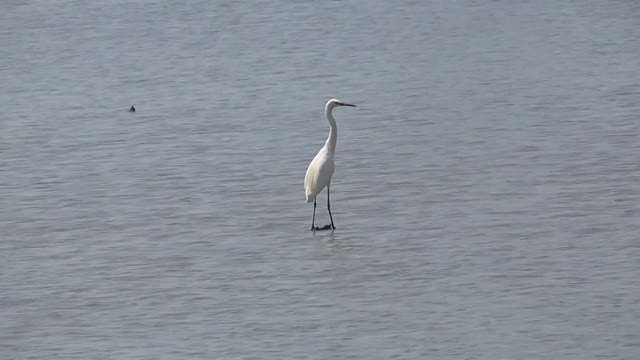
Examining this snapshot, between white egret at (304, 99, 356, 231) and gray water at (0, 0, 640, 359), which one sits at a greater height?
white egret at (304, 99, 356, 231)

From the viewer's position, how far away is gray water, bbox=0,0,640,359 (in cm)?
1023

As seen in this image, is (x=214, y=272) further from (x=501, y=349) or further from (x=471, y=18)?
(x=471, y=18)

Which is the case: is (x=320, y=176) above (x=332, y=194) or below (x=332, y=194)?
above

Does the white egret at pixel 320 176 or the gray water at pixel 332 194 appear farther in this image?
the white egret at pixel 320 176

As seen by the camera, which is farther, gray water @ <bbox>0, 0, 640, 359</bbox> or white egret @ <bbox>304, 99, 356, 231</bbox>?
white egret @ <bbox>304, 99, 356, 231</bbox>

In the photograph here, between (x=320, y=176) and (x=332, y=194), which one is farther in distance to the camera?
(x=332, y=194)

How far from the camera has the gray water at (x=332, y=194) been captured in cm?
1023

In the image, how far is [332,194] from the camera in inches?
549

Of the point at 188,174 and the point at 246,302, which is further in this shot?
the point at 188,174

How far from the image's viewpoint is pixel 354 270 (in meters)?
11.5

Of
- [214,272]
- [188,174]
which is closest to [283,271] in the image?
[214,272]

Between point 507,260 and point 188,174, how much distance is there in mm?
4300

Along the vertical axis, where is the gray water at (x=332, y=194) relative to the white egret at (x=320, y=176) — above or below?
below

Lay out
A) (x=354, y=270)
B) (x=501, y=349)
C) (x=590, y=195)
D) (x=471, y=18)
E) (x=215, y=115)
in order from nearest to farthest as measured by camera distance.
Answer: (x=501, y=349) → (x=354, y=270) → (x=590, y=195) → (x=215, y=115) → (x=471, y=18)
